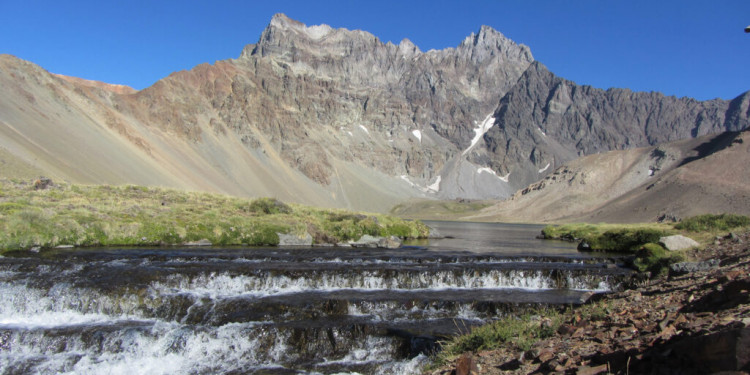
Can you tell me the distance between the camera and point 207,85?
193 m

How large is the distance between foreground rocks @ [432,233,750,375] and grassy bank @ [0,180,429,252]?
2964 cm

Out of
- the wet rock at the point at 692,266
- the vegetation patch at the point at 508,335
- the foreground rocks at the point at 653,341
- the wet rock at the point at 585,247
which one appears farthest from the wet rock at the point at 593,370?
the wet rock at the point at 585,247

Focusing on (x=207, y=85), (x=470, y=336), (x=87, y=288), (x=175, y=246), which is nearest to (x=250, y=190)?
(x=207, y=85)

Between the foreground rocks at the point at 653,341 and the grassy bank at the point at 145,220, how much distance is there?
29.6m

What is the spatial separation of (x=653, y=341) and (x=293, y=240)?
3584cm

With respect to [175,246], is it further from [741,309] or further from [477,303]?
[741,309]

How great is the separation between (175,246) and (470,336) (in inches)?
1168

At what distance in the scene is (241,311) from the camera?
649 inches

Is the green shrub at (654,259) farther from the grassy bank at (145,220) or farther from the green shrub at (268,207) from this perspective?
the green shrub at (268,207)

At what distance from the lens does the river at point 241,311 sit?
1307 centimetres

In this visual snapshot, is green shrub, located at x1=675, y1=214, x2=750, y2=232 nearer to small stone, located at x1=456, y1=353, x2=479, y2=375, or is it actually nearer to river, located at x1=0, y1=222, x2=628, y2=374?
river, located at x1=0, y1=222, x2=628, y2=374

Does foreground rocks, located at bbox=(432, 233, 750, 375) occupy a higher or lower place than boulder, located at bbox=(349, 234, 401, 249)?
higher

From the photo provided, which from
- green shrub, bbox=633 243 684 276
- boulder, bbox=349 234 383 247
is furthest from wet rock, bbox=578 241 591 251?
boulder, bbox=349 234 383 247

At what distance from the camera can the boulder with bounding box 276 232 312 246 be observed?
40719 mm
